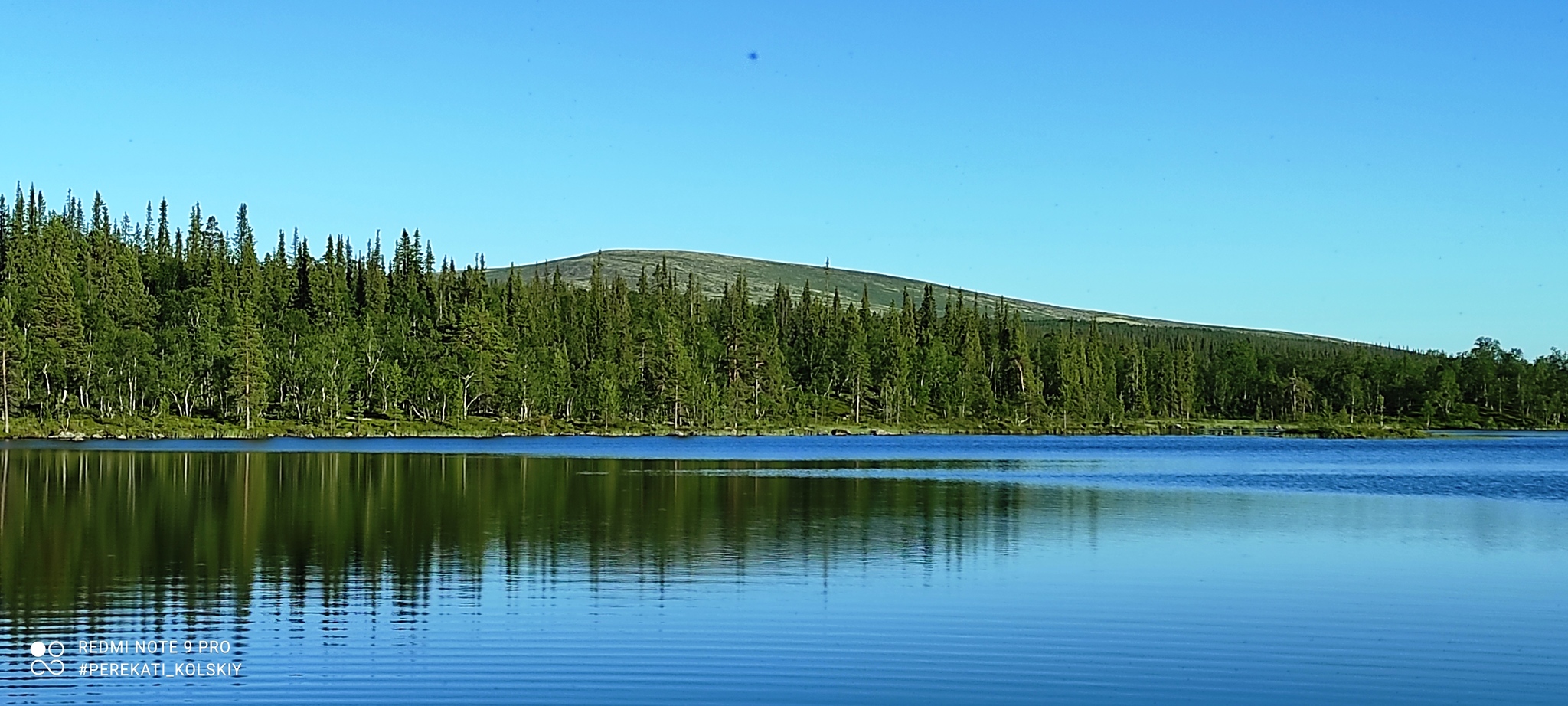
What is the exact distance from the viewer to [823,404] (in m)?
171

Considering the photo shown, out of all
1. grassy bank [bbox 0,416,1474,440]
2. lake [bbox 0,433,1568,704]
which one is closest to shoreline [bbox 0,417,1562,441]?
grassy bank [bbox 0,416,1474,440]

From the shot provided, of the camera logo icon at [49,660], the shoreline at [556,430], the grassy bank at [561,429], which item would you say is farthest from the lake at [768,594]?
the grassy bank at [561,429]

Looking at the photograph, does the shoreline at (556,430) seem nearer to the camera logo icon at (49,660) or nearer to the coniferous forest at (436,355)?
the coniferous forest at (436,355)

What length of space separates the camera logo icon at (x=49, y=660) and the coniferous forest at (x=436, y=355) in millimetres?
94726

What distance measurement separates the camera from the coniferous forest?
117562 mm

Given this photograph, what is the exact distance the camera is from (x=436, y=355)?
140125 millimetres

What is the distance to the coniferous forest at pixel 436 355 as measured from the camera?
117562 millimetres

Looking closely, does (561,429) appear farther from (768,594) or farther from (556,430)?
(768,594)

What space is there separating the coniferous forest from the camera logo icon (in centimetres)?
9473

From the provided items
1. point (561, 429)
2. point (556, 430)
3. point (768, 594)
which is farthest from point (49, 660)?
point (561, 429)

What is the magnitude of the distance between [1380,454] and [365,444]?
6551 cm

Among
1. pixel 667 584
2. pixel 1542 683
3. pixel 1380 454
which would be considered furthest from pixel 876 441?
pixel 1542 683

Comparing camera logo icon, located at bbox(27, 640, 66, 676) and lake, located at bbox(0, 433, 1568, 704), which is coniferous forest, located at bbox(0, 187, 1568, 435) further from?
camera logo icon, located at bbox(27, 640, 66, 676)

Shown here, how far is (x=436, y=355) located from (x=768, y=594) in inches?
4727
